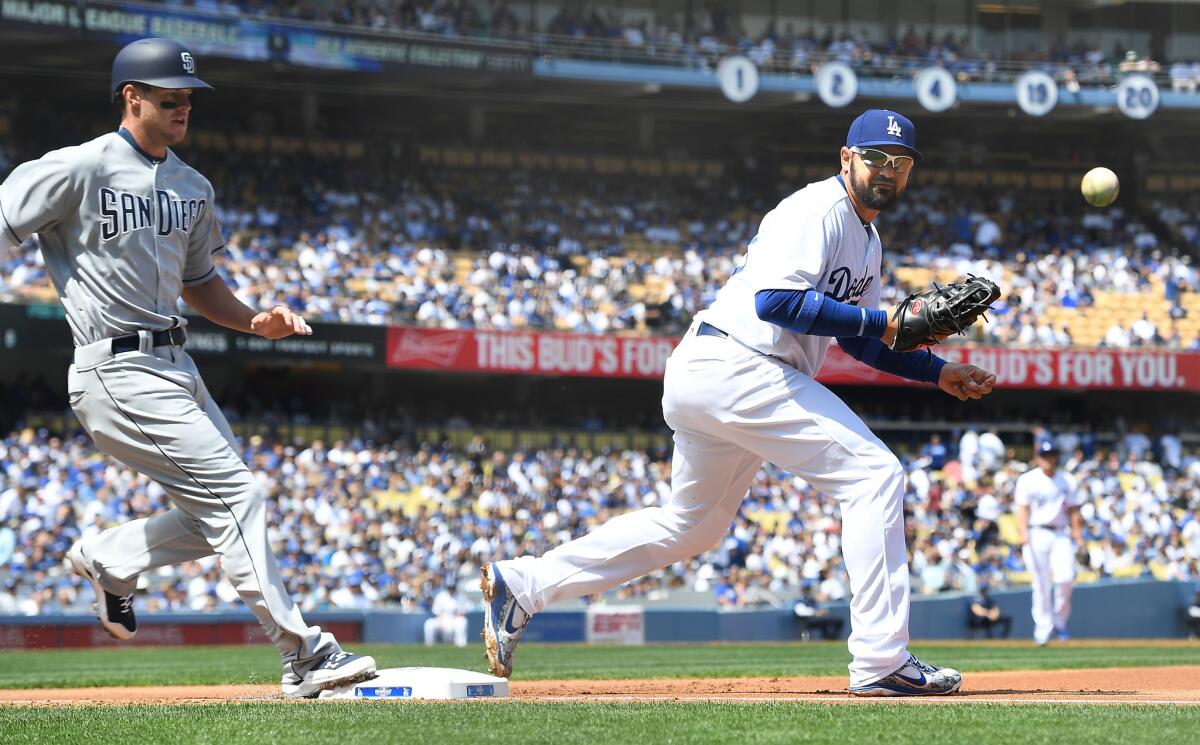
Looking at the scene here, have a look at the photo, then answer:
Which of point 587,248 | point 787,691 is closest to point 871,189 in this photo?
point 787,691

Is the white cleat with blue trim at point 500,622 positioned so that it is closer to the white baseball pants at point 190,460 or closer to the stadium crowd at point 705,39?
the white baseball pants at point 190,460

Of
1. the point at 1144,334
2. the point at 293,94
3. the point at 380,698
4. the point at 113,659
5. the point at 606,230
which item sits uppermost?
the point at 293,94

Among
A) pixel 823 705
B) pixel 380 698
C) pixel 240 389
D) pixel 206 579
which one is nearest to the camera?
pixel 823 705

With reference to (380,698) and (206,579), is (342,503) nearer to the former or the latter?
(206,579)

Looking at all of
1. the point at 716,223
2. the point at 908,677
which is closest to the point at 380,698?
the point at 908,677

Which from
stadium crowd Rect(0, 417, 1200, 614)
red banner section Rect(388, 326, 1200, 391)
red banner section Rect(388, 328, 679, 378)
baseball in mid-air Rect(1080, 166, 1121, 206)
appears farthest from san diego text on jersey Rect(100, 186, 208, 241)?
red banner section Rect(388, 328, 679, 378)

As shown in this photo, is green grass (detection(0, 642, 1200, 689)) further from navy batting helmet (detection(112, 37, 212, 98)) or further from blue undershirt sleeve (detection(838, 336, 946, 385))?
navy batting helmet (detection(112, 37, 212, 98))
